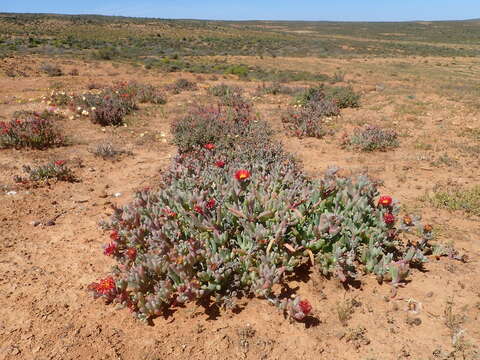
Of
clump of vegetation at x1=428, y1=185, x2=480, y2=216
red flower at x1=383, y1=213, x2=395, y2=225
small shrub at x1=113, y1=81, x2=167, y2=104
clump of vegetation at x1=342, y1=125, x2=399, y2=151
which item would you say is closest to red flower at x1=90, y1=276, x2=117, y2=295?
red flower at x1=383, y1=213, x2=395, y2=225

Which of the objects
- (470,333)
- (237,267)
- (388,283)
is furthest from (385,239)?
(237,267)

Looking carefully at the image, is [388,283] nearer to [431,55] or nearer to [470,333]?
[470,333]

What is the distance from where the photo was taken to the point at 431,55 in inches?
1567

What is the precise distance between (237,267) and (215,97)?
367 inches

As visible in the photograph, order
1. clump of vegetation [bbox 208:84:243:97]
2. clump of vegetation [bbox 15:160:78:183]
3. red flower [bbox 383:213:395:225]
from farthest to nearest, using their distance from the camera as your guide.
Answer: clump of vegetation [bbox 208:84:243:97]
clump of vegetation [bbox 15:160:78:183]
red flower [bbox 383:213:395:225]

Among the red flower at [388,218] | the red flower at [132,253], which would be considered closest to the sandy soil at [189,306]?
the red flower at [132,253]

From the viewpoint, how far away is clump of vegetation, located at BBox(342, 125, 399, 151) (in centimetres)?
722

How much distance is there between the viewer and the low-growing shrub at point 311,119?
8.09 metres

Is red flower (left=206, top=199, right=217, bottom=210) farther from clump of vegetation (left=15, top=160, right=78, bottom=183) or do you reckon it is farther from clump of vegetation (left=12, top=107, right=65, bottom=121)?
clump of vegetation (left=12, top=107, right=65, bottom=121)

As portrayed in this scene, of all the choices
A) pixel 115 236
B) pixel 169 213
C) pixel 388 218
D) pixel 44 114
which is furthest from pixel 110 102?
pixel 388 218

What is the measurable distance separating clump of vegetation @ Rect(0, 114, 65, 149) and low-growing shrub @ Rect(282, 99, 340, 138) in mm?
4906

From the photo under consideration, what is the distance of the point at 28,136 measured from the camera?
674cm

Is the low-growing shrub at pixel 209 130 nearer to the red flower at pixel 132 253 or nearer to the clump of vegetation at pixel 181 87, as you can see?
the red flower at pixel 132 253

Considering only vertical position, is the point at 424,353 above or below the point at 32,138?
below
